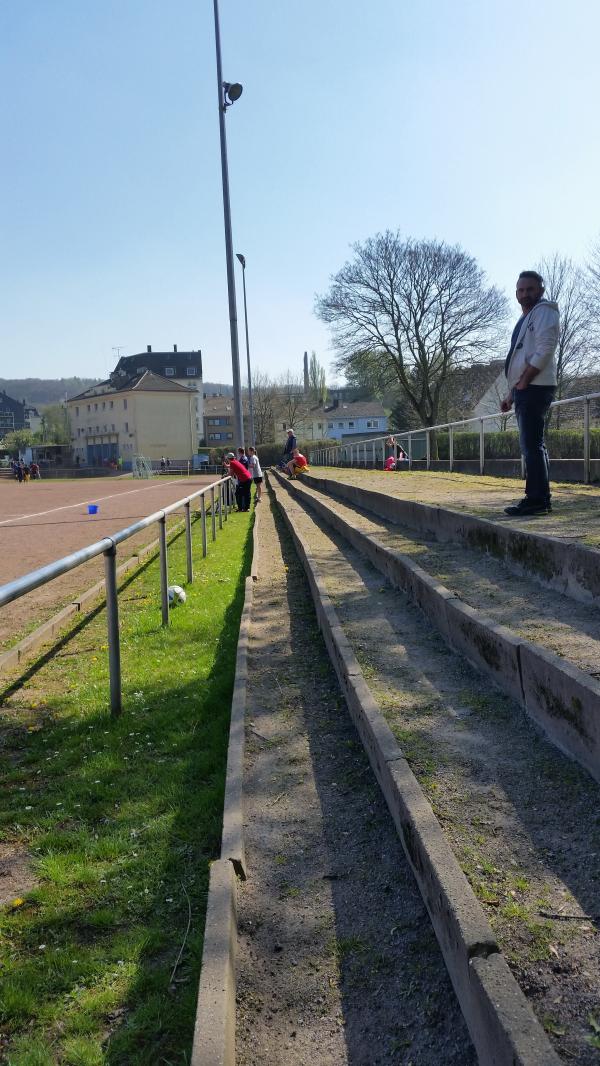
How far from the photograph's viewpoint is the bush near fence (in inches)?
381

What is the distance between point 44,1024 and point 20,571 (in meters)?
7.81

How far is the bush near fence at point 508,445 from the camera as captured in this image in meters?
9.68

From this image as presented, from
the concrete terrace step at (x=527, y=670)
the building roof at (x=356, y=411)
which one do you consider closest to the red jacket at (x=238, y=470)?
the concrete terrace step at (x=527, y=670)

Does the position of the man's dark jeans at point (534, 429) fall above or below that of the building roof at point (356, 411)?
below

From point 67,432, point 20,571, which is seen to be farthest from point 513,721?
point 67,432

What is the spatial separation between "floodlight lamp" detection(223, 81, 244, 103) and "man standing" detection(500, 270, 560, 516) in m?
18.7

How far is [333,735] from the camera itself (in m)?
3.73

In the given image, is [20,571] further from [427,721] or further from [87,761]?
[427,721]

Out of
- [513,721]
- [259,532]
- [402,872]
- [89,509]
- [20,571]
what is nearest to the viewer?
[402,872]

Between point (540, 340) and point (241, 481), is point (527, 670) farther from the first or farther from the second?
point (241, 481)

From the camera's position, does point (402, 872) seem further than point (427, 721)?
No

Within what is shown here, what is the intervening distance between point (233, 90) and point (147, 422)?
242 feet

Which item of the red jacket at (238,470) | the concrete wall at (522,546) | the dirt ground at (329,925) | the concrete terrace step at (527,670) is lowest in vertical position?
the dirt ground at (329,925)

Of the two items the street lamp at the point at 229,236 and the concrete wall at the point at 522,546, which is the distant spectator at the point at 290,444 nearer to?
the street lamp at the point at 229,236
